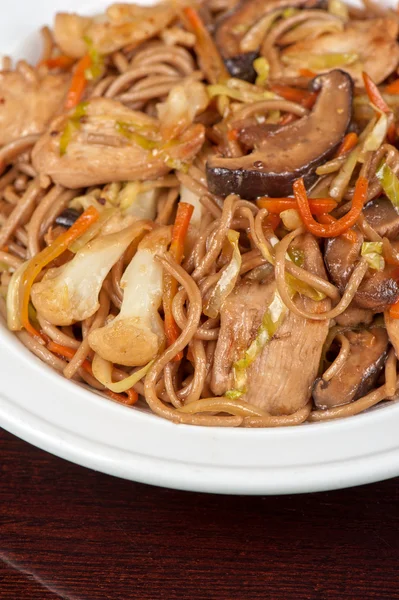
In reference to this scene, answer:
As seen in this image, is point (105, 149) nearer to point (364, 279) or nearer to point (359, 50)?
point (364, 279)

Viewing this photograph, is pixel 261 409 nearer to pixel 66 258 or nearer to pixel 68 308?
pixel 68 308

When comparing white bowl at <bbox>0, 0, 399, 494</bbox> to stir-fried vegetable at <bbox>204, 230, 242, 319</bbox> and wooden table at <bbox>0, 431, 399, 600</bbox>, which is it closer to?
wooden table at <bbox>0, 431, 399, 600</bbox>

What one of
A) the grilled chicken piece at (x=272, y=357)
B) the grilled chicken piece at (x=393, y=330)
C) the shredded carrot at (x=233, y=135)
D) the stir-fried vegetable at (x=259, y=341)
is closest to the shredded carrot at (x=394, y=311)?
the grilled chicken piece at (x=393, y=330)

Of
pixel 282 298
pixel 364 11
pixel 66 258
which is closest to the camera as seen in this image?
pixel 282 298

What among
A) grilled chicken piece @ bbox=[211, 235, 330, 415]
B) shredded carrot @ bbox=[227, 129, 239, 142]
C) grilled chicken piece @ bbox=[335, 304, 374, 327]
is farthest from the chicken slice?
shredded carrot @ bbox=[227, 129, 239, 142]

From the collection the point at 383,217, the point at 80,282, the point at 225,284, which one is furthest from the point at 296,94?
the point at 80,282

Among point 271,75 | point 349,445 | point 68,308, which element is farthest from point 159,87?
point 349,445
